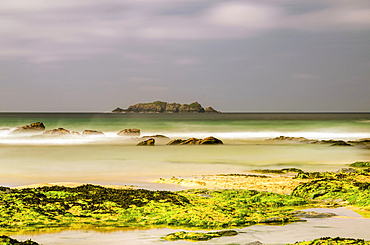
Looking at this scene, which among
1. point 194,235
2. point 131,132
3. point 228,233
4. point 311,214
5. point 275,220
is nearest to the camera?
point 194,235

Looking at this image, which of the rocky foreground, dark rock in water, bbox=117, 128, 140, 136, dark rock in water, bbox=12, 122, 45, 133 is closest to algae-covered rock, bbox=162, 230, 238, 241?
the rocky foreground

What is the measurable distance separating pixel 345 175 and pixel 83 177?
1168cm

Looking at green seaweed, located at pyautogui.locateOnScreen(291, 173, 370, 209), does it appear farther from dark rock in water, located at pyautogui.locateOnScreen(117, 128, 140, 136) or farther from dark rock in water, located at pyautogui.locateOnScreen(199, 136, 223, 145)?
dark rock in water, located at pyautogui.locateOnScreen(117, 128, 140, 136)

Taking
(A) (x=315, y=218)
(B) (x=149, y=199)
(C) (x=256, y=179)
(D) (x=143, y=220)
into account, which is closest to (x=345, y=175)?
(C) (x=256, y=179)

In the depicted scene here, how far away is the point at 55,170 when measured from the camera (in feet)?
76.5

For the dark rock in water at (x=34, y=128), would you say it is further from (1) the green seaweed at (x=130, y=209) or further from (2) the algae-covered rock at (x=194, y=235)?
(2) the algae-covered rock at (x=194, y=235)

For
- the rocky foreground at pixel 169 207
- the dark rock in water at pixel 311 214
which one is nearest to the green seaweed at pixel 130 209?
the rocky foreground at pixel 169 207

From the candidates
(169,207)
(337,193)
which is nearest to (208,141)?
(337,193)

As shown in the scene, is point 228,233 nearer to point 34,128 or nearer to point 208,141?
point 208,141

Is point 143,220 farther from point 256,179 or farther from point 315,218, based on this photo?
point 256,179

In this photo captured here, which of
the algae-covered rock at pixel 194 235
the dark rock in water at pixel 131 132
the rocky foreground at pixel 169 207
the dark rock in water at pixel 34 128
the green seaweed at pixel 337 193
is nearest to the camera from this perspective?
the algae-covered rock at pixel 194 235

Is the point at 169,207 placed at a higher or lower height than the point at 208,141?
higher

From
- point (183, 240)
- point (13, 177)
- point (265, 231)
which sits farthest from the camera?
point (13, 177)

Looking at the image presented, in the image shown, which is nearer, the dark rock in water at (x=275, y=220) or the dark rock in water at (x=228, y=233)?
the dark rock in water at (x=228, y=233)
